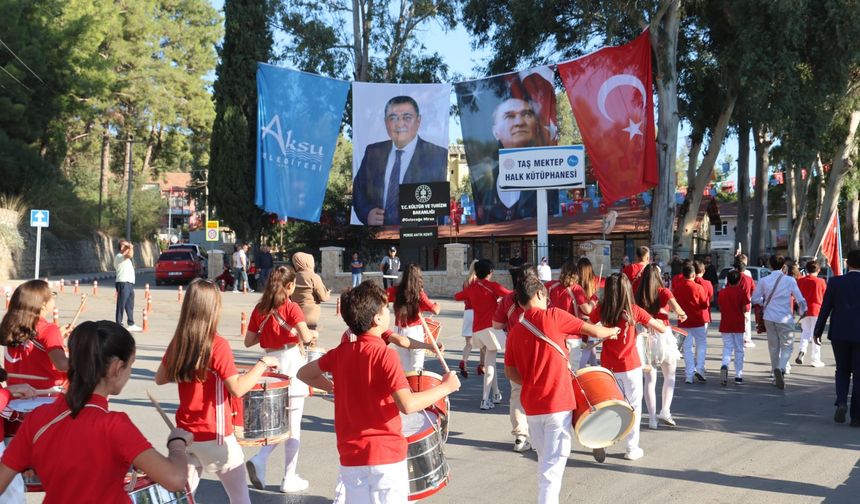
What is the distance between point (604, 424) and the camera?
6562 mm

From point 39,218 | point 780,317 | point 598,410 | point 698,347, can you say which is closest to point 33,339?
point 598,410

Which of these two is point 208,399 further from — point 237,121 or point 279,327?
point 237,121

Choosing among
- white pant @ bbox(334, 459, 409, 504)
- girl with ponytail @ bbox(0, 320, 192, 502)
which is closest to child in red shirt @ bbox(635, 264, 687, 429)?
white pant @ bbox(334, 459, 409, 504)

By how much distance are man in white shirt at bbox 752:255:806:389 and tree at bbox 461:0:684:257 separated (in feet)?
54.4

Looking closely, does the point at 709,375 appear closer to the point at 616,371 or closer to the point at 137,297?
the point at 616,371

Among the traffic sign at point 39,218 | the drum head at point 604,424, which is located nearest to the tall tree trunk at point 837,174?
the traffic sign at point 39,218

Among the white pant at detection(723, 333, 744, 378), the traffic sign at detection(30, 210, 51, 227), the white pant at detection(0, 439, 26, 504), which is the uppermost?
the traffic sign at detection(30, 210, 51, 227)

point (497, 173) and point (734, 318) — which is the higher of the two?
point (497, 173)

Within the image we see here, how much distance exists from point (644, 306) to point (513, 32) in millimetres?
23682

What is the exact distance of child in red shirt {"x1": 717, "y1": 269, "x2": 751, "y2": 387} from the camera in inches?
495

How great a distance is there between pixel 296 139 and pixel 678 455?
26.4m

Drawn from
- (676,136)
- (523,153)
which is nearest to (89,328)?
(523,153)

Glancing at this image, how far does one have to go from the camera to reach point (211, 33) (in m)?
60.8

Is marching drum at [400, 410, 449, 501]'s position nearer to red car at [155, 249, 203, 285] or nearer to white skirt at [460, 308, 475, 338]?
white skirt at [460, 308, 475, 338]
